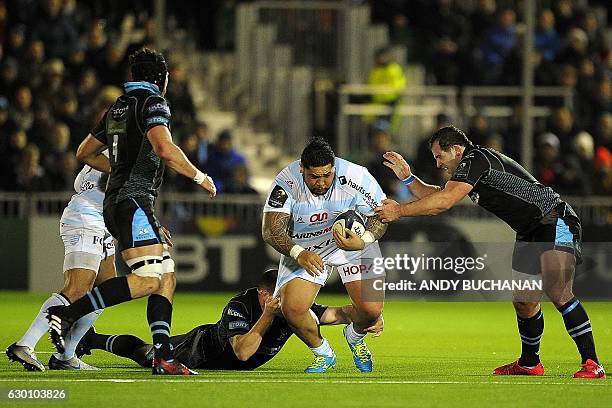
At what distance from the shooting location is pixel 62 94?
2172 centimetres

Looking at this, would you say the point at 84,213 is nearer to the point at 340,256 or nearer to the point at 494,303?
the point at 340,256

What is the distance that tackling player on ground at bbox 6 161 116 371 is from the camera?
11.6 metres

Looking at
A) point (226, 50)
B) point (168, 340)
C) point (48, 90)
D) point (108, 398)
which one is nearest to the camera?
point (108, 398)

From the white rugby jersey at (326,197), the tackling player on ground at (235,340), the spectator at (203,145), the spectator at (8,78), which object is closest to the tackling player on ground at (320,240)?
the white rugby jersey at (326,197)

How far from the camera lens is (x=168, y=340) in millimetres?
11047

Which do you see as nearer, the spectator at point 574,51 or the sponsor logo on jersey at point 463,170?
the sponsor logo on jersey at point 463,170

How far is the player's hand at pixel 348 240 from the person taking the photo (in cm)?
1152

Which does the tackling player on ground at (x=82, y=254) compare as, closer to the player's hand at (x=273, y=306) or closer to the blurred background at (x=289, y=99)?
the player's hand at (x=273, y=306)

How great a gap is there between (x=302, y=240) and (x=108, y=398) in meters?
2.77

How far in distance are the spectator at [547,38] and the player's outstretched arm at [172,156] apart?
16.0m

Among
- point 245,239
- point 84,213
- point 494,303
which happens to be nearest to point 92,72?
point 245,239

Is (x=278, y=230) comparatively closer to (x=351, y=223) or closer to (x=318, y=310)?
(x=351, y=223)

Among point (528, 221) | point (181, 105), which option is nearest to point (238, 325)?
point (528, 221)

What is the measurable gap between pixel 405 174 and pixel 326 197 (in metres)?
0.63
